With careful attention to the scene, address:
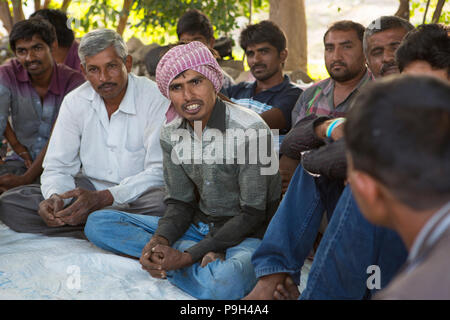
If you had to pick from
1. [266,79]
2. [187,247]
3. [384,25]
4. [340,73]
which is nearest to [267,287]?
[187,247]

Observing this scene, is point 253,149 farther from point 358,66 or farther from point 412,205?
point 412,205

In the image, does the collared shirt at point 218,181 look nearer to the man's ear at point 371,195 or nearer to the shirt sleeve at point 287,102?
the shirt sleeve at point 287,102

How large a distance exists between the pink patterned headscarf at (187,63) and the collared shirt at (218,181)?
0.61 ft

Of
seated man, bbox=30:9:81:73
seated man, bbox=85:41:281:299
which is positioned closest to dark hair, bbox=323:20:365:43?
seated man, bbox=85:41:281:299

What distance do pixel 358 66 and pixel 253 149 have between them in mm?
1285

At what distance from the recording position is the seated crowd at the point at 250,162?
119 cm

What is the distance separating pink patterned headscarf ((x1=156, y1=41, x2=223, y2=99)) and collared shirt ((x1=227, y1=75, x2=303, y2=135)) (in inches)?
48.9

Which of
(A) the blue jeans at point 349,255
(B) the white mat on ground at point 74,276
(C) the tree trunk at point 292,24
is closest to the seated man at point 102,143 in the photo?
(B) the white mat on ground at point 74,276

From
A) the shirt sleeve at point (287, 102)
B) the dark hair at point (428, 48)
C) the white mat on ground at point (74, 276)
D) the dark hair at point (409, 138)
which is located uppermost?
the dark hair at point (428, 48)

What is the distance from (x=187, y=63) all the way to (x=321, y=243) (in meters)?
1.37

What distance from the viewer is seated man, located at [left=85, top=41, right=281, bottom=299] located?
8.61 ft

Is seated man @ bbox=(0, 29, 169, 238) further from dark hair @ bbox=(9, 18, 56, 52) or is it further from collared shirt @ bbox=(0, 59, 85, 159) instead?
dark hair @ bbox=(9, 18, 56, 52)

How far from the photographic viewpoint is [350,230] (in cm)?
196
